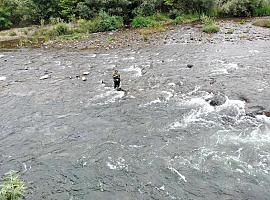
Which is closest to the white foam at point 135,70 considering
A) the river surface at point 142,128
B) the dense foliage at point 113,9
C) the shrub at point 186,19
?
the river surface at point 142,128

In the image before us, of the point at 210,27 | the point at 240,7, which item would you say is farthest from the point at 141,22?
the point at 240,7

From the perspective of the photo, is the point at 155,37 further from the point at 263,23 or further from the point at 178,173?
the point at 178,173

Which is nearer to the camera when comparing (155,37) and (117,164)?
(117,164)

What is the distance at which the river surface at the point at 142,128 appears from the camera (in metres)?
17.3

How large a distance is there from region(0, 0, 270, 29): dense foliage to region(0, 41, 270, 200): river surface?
50.2ft

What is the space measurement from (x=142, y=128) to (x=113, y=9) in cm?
3199

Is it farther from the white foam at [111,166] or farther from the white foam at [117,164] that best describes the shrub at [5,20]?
the white foam at [111,166]

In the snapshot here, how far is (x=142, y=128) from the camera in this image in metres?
22.3

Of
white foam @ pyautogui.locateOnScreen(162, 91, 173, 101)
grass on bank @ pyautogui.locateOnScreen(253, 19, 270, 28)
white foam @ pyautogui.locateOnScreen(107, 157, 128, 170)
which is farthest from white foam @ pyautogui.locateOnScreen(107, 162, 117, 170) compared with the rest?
grass on bank @ pyautogui.locateOnScreen(253, 19, 270, 28)

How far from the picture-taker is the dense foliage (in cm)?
4947

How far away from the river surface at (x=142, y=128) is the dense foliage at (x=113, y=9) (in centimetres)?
1530

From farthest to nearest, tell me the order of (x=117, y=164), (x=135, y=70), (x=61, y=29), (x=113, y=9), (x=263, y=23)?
(x=113, y=9)
(x=61, y=29)
(x=263, y=23)
(x=135, y=70)
(x=117, y=164)

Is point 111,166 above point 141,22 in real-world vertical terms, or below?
below

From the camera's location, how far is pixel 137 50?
38.6m
